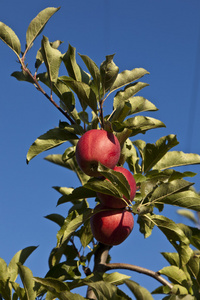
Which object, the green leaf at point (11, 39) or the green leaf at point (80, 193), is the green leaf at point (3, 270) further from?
the green leaf at point (11, 39)

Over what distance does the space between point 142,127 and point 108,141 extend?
0.30 meters

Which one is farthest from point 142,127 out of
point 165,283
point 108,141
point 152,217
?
point 165,283

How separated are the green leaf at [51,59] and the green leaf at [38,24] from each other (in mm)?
141

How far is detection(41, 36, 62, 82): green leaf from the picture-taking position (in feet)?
7.47

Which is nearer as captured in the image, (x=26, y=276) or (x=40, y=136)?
(x=26, y=276)

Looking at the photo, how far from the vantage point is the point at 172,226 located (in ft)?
6.83

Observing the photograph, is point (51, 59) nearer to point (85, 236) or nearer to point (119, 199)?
point (119, 199)

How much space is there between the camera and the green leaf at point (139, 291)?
1.67m

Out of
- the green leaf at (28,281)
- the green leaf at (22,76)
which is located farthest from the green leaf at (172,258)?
the green leaf at (22,76)

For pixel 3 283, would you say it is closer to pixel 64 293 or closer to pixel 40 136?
pixel 64 293

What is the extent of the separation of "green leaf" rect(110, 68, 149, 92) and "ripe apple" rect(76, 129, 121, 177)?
0.35 meters

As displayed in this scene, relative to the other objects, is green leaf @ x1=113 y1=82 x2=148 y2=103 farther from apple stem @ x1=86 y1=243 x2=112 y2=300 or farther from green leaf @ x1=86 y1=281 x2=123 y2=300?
green leaf @ x1=86 y1=281 x2=123 y2=300

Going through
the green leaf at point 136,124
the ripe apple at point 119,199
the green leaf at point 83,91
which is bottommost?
the ripe apple at point 119,199

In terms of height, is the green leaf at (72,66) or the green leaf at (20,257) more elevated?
the green leaf at (72,66)
